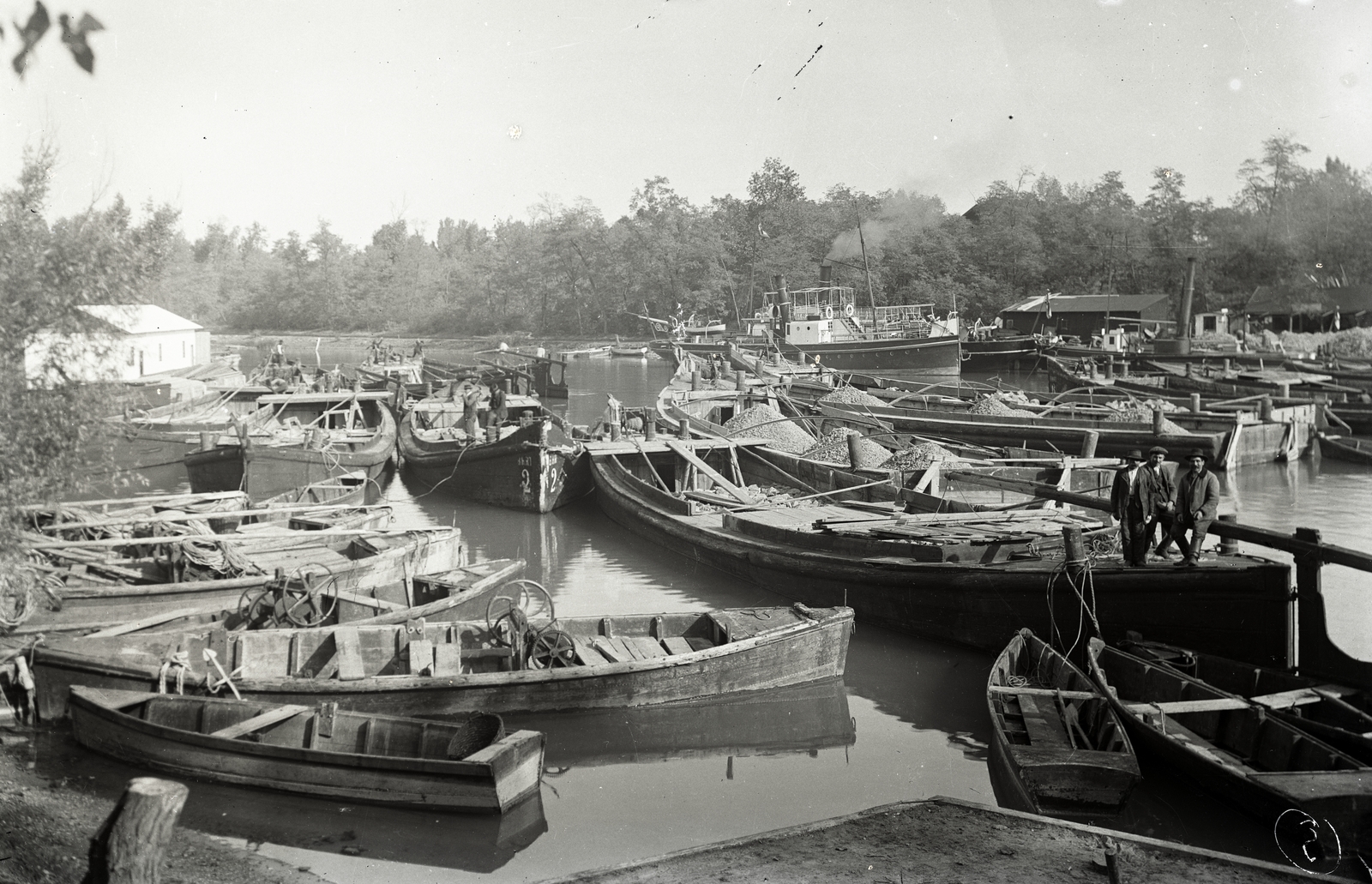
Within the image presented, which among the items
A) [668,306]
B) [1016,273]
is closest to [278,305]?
[668,306]

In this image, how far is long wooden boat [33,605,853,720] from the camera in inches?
325

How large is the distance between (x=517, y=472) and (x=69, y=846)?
1365 cm

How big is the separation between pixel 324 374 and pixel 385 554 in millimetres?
21001

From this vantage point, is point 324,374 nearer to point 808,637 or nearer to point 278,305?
point 808,637

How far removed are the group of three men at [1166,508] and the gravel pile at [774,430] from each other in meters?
9.82

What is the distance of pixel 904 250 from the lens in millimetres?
66500

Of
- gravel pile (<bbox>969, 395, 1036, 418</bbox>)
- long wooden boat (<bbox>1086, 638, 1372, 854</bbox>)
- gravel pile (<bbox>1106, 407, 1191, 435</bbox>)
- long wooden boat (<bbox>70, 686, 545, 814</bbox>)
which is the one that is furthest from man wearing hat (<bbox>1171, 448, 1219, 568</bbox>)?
gravel pile (<bbox>969, 395, 1036, 418</bbox>)

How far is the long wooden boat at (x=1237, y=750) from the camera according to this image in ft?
19.1

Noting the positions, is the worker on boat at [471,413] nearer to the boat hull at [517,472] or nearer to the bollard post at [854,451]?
the boat hull at [517,472]

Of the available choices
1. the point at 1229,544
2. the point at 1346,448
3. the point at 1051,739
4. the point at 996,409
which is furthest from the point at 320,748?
the point at 1346,448

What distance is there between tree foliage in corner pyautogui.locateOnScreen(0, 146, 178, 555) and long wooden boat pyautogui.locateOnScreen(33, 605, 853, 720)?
155 cm

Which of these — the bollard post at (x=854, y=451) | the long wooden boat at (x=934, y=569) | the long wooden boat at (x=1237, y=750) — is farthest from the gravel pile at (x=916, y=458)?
the long wooden boat at (x=1237, y=750)

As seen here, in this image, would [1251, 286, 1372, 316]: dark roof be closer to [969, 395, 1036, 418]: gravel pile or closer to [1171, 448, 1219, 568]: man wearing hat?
[969, 395, 1036, 418]: gravel pile

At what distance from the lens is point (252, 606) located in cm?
986
